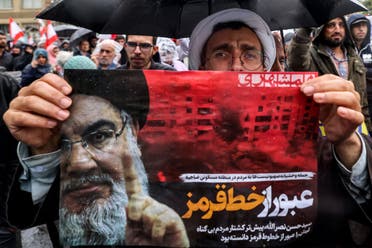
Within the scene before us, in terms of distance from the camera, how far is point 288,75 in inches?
57.2

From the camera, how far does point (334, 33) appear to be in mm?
4594

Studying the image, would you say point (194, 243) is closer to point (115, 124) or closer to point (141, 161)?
point (141, 161)

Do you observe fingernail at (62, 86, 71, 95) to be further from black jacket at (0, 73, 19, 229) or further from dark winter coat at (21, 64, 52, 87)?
dark winter coat at (21, 64, 52, 87)

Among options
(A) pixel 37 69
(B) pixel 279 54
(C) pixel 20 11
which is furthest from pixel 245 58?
(C) pixel 20 11

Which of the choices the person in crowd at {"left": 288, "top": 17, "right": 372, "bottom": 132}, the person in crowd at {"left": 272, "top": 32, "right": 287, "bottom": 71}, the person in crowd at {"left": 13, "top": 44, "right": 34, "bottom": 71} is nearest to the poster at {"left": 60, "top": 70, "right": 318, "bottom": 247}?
the person in crowd at {"left": 272, "top": 32, "right": 287, "bottom": 71}

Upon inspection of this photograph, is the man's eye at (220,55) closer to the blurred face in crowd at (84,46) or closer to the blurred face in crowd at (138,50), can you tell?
the blurred face in crowd at (138,50)

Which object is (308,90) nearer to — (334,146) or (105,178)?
(334,146)

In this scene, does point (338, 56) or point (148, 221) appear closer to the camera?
point (148, 221)

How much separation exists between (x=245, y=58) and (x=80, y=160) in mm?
905

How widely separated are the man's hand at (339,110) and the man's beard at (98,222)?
0.68m

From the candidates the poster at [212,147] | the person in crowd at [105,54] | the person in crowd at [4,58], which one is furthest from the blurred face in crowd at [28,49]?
the poster at [212,147]

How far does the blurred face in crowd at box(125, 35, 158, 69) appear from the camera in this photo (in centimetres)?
467

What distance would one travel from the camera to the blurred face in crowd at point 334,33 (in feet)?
15.0

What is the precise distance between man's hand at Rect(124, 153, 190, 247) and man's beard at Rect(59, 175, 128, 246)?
0.02 m
